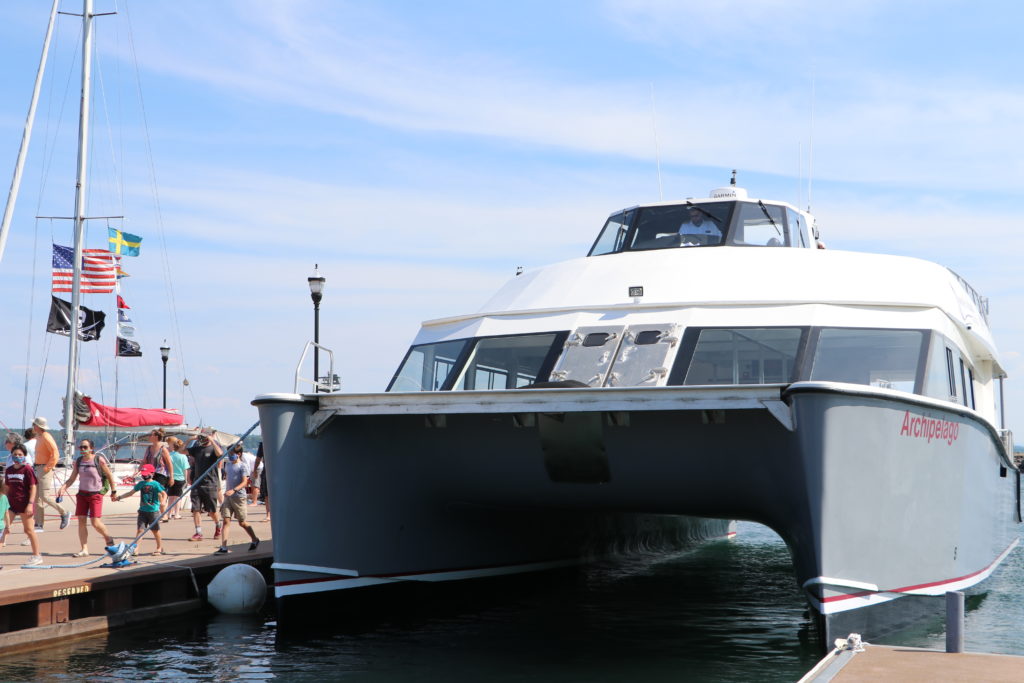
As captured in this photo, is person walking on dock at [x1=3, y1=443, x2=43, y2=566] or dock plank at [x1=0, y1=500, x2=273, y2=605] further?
person walking on dock at [x1=3, y1=443, x2=43, y2=566]

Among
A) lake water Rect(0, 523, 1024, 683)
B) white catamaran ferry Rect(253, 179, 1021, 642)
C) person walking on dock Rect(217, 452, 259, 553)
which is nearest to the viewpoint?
white catamaran ferry Rect(253, 179, 1021, 642)

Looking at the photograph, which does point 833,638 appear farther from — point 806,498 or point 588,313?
point 588,313

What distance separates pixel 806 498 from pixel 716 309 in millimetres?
2381

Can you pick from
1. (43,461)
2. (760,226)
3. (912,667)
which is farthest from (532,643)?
(43,461)

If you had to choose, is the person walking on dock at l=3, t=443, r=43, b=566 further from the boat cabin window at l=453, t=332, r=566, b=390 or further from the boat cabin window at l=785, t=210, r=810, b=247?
the boat cabin window at l=785, t=210, r=810, b=247

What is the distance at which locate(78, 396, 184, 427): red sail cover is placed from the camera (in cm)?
2944

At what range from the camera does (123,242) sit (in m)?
30.3

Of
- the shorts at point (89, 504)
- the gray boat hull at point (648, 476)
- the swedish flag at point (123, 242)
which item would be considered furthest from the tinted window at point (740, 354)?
the swedish flag at point (123, 242)

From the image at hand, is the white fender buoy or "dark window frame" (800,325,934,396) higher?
"dark window frame" (800,325,934,396)

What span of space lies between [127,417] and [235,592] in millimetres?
20813

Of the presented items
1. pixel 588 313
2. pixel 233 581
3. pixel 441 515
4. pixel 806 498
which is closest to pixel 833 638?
pixel 806 498

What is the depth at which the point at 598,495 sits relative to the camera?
10.7 m

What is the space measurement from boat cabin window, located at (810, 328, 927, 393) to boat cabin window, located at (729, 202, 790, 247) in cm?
275

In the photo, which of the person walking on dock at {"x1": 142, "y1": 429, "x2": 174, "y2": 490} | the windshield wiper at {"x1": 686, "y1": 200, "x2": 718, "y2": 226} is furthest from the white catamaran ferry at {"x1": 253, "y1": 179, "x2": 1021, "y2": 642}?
the person walking on dock at {"x1": 142, "y1": 429, "x2": 174, "y2": 490}
